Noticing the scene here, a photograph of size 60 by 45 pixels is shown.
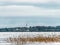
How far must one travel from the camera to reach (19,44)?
107 feet

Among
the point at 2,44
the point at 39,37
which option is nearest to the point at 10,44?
the point at 2,44

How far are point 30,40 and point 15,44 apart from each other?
11.3 ft

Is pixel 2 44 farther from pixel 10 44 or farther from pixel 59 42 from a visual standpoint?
pixel 59 42

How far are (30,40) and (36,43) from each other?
1067 mm

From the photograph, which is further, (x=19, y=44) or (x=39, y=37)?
(x=39, y=37)

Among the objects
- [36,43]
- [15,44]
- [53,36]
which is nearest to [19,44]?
[15,44]

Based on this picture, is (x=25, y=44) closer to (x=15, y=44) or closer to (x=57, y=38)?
(x=15, y=44)

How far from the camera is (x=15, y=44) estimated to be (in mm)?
32938

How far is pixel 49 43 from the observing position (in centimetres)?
3491

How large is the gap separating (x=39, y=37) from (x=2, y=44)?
13.2ft

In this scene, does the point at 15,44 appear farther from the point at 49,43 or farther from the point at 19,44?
the point at 49,43

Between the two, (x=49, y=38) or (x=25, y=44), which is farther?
(x=49, y=38)

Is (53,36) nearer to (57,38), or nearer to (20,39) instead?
(57,38)

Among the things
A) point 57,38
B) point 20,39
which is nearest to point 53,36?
point 57,38
